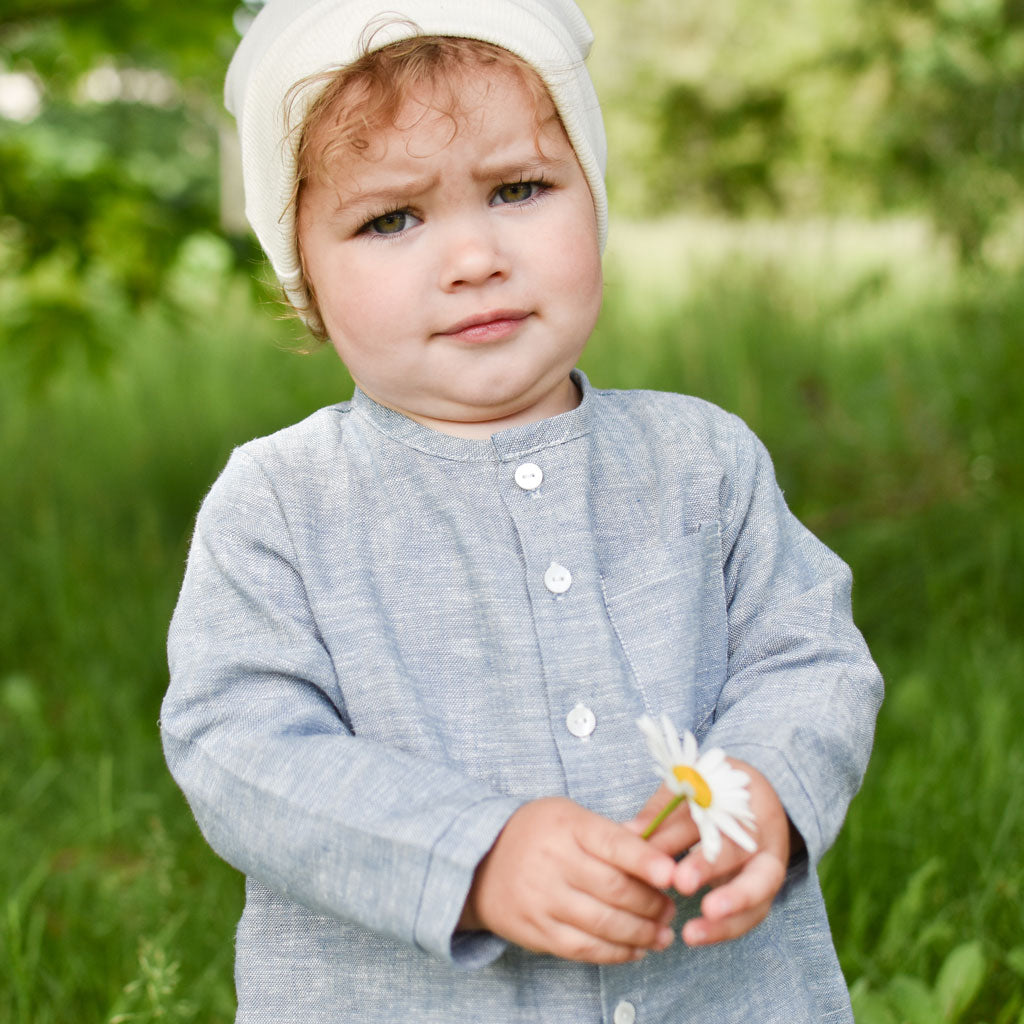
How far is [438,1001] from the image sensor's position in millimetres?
1149

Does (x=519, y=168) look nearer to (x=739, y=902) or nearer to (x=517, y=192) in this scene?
(x=517, y=192)

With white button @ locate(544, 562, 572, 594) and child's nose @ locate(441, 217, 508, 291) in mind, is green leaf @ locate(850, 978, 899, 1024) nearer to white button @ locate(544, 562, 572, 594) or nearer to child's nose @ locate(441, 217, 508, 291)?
white button @ locate(544, 562, 572, 594)

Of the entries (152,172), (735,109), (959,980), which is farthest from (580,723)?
(735,109)

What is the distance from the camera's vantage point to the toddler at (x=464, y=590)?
44.6 inches

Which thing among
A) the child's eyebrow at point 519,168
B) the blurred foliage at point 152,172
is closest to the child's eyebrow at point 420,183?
the child's eyebrow at point 519,168

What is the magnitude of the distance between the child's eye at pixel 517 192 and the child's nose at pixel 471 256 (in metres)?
0.05

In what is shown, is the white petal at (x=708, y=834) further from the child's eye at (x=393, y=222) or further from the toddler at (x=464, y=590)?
the child's eye at (x=393, y=222)

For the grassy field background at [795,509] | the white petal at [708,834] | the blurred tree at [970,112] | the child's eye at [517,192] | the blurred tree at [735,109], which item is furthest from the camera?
the blurred tree at [735,109]

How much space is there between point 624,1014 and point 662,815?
282 mm

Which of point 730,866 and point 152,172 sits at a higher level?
point 152,172

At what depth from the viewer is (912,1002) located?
159 cm

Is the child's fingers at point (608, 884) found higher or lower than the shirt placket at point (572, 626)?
lower

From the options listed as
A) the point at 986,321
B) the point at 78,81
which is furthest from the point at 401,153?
the point at 986,321

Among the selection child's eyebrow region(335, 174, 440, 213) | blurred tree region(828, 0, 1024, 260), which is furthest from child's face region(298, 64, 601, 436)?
blurred tree region(828, 0, 1024, 260)
